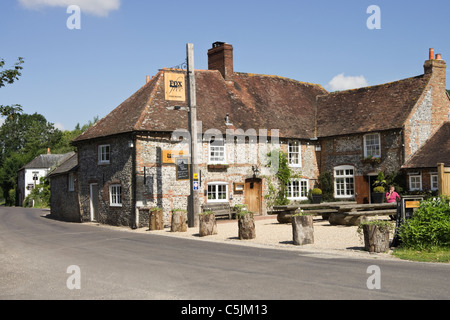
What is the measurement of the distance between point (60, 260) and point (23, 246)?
4.44 m

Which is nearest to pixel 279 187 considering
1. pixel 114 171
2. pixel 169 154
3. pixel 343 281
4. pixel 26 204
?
pixel 169 154

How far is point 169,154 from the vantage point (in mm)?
25422

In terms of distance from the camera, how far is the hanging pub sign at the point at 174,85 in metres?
23.8

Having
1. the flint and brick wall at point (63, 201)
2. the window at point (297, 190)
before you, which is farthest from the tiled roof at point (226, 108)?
the flint and brick wall at point (63, 201)

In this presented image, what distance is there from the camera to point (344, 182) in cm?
3002

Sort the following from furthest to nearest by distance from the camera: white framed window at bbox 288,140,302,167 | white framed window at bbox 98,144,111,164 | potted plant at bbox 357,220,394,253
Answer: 1. white framed window at bbox 288,140,302,167
2. white framed window at bbox 98,144,111,164
3. potted plant at bbox 357,220,394,253

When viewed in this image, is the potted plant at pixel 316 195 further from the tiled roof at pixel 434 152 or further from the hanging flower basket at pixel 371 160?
the tiled roof at pixel 434 152

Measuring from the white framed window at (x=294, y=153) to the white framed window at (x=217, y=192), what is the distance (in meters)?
4.92

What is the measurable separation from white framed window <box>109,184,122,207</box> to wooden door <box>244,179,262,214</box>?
278 inches

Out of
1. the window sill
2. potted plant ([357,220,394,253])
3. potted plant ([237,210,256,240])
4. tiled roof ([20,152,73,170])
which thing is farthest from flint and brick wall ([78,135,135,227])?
tiled roof ([20,152,73,170])

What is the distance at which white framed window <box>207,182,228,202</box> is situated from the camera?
88.3 feet

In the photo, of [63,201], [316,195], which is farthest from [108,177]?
[316,195]

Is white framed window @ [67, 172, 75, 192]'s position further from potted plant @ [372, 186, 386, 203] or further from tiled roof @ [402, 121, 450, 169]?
tiled roof @ [402, 121, 450, 169]

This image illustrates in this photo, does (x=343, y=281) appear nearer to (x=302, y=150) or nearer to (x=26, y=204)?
(x=302, y=150)
